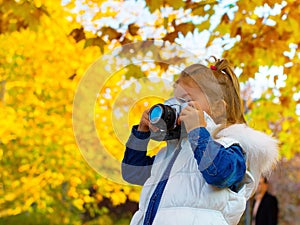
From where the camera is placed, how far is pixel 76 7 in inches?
187

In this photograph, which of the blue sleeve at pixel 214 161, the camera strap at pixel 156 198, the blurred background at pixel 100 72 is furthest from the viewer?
the blurred background at pixel 100 72

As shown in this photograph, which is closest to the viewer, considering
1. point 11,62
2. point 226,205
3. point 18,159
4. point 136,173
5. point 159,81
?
point 226,205

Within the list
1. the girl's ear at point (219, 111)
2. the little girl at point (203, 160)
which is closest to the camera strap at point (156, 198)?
the little girl at point (203, 160)

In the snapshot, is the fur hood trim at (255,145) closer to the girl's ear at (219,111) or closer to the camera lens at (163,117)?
the girl's ear at (219,111)

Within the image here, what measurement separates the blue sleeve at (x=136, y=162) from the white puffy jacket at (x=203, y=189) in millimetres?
122

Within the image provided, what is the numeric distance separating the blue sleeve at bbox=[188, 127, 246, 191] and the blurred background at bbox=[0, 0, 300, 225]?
1.24 feet

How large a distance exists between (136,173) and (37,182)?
4.42m

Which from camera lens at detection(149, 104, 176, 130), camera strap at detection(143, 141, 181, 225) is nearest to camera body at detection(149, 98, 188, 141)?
camera lens at detection(149, 104, 176, 130)

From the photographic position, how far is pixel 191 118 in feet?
6.15

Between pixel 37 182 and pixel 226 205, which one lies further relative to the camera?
pixel 37 182

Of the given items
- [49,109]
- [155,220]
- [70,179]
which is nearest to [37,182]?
[70,179]

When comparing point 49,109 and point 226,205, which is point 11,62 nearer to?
point 49,109

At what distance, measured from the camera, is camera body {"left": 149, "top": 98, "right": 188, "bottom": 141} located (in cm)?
187

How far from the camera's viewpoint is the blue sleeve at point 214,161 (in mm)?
1797
